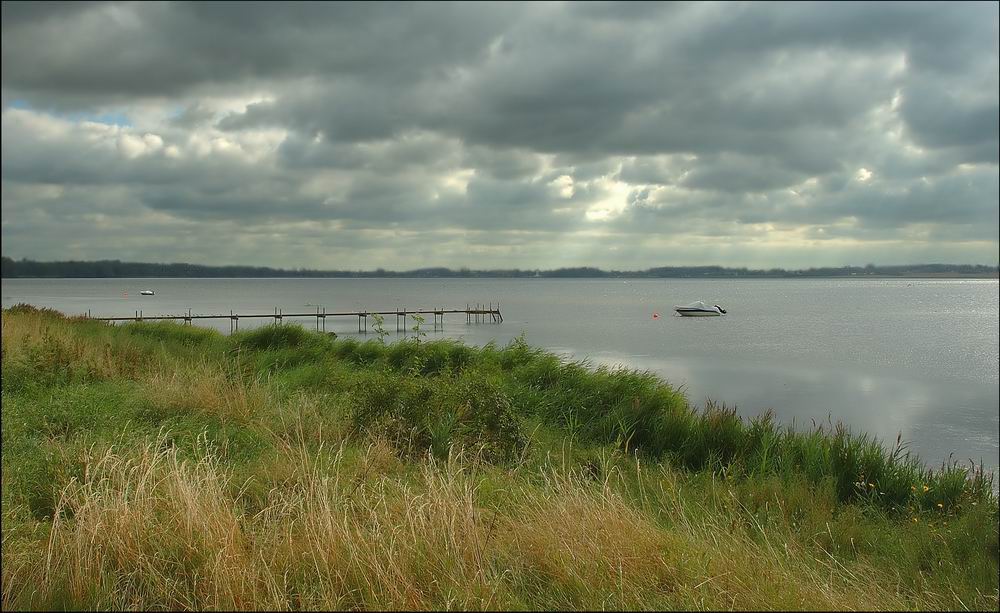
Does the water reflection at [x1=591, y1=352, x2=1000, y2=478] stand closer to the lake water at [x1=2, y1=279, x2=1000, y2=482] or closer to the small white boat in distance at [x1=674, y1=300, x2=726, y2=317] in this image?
the lake water at [x1=2, y1=279, x2=1000, y2=482]

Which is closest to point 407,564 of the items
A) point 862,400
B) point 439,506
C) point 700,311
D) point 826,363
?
point 439,506

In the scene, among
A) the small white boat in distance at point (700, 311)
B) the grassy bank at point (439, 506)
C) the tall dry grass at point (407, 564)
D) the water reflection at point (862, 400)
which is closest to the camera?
the tall dry grass at point (407, 564)

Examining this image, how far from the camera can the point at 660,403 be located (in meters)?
14.0

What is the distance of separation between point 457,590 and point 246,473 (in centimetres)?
392

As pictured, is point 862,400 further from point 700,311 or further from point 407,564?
point 700,311

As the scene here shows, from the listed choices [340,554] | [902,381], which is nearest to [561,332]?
[902,381]

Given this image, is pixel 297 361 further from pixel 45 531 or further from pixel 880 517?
pixel 880 517

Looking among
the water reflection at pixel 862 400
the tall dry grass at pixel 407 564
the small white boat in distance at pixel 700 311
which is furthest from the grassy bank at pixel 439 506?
the small white boat in distance at pixel 700 311

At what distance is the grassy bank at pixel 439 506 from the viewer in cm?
467

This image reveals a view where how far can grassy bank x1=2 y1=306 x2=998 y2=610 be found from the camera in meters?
4.67

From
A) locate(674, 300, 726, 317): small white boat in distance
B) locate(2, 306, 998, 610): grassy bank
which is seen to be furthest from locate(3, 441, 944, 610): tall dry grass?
locate(674, 300, 726, 317): small white boat in distance

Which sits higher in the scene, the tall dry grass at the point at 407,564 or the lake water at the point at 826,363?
the tall dry grass at the point at 407,564

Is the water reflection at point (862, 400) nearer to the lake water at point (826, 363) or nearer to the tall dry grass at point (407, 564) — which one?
the lake water at point (826, 363)

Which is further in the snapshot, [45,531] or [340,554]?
[45,531]
